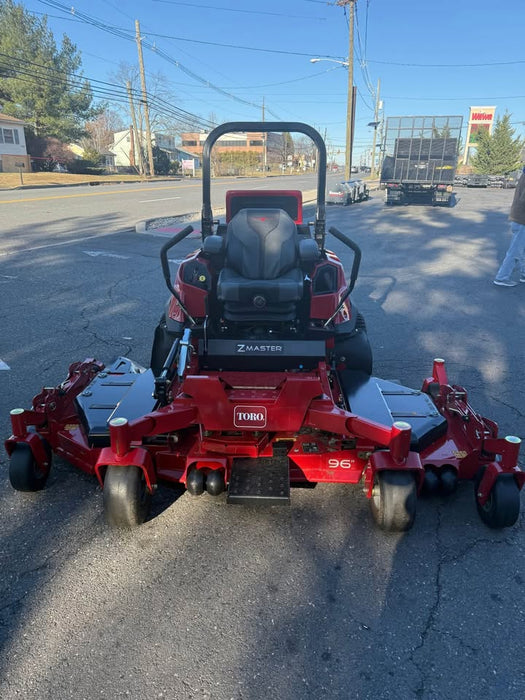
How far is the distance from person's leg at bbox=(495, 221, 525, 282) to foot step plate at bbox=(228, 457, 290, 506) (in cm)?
689

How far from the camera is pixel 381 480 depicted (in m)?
2.76

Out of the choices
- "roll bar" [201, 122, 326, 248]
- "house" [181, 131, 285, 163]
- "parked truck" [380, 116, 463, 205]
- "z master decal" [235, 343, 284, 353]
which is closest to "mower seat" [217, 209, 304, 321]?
"z master decal" [235, 343, 284, 353]

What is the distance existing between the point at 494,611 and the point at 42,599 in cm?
212

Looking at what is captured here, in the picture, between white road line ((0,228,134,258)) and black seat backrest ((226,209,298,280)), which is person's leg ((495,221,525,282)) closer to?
black seat backrest ((226,209,298,280))

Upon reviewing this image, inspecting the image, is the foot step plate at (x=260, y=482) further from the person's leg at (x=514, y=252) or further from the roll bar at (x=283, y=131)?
the person's leg at (x=514, y=252)

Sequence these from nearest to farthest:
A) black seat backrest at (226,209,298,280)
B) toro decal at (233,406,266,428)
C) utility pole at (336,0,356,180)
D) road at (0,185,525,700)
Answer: road at (0,185,525,700), toro decal at (233,406,266,428), black seat backrest at (226,209,298,280), utility pole at (336,0,356,180)

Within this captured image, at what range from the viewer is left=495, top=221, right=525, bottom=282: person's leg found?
8.20 meters

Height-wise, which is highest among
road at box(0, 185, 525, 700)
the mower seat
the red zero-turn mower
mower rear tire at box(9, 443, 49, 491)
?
the mower seat

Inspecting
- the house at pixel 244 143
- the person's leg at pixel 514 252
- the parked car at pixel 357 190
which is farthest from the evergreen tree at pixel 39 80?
the house at pixel 244 143

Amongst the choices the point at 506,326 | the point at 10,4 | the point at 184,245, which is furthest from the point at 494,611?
the point at 10,4

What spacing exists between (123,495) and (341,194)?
21.3 m

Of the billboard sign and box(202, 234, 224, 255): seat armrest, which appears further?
the billboard sign

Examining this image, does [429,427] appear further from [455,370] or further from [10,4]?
[10,4]

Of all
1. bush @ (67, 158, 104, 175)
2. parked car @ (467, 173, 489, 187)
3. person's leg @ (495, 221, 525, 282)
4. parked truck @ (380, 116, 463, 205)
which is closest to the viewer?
person's leg @ (495, 221, 525, 282)
